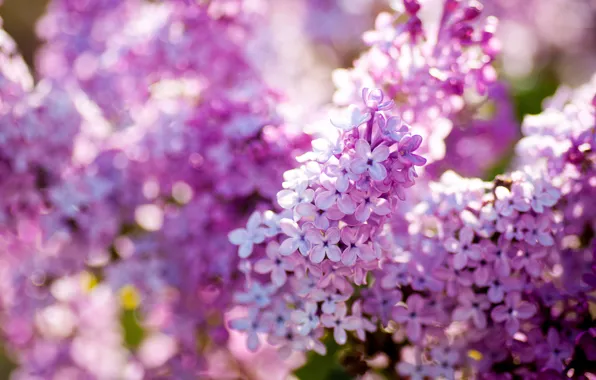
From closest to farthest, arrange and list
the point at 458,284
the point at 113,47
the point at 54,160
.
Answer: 1. the point at 458,284
2. the point at 54,160
3. the point at 113,47

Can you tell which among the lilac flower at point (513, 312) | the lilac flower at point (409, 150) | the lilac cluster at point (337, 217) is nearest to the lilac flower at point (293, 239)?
the lilac cluster at point (337, 217)

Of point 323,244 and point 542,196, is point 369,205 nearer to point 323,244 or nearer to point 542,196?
point 323,244

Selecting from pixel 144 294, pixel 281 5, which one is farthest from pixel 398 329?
pixel 281 5

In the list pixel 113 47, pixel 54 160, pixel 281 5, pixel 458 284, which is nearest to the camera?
pixel 458 284

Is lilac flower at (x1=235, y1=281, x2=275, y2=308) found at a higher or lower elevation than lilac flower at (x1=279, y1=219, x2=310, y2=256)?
lower

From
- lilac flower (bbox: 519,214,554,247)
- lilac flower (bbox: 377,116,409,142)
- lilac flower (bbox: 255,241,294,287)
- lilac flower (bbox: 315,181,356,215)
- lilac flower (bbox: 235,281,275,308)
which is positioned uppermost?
lilac flower (bbox: 377,116,409,142)

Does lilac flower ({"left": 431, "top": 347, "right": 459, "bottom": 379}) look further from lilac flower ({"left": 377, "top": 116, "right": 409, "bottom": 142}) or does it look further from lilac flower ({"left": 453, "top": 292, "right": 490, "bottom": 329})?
lilac flower ({"left": 377, "top": 116, "right": 409, "bottom": 142})

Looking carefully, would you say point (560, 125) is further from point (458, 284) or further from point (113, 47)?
point (113, 47)

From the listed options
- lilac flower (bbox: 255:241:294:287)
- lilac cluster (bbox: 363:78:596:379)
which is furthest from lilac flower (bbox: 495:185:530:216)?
lilac flower (bbox: 255:241:294:287)
